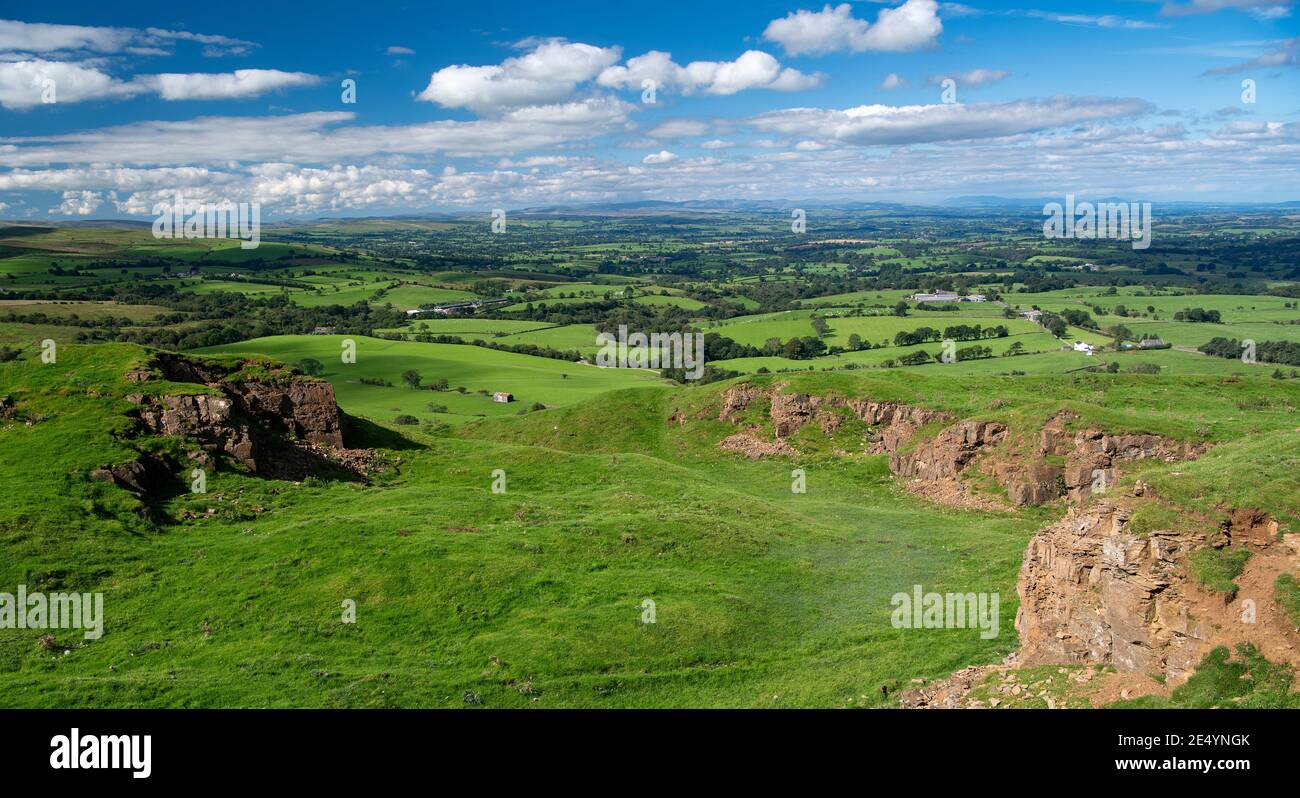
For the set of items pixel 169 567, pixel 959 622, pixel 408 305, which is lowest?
pixel 959 622

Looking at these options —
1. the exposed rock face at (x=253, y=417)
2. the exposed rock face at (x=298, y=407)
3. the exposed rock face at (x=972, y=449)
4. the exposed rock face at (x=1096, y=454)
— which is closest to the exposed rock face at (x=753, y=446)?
the exposed rock face at (x=972, y=449)

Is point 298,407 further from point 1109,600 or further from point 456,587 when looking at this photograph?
point 1109,600

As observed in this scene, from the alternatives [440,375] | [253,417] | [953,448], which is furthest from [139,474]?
[440,375]

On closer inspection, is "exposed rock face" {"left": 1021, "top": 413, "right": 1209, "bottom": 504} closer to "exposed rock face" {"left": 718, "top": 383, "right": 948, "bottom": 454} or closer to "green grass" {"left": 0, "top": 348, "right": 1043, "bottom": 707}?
"green grass" {"left": 0, "top": 348, "right": 1043, "bottom": 707}

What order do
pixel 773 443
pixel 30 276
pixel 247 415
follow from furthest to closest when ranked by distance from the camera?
pixel 30 276 → pixel 773 443 → pixel 247 415

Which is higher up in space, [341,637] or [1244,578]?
[1244,578]

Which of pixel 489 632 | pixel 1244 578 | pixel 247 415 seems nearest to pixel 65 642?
pixel 489 632
